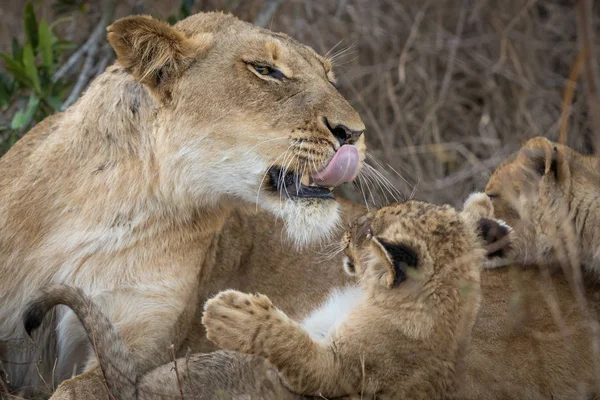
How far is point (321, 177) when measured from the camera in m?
3.33

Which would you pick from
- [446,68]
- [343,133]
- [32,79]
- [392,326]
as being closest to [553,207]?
[343,133]

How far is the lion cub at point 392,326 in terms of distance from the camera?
290 centimetres

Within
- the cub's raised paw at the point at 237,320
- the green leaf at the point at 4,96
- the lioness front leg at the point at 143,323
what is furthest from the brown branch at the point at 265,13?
the cub's raised paw at the point at 237,320

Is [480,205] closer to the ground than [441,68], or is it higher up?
higher up

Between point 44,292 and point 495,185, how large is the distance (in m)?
2.04

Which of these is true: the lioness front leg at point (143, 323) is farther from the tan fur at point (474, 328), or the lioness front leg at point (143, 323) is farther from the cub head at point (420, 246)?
the cub head at point (420, 246)

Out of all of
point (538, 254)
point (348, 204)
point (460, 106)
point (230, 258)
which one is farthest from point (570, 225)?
Result: point (460, 106)

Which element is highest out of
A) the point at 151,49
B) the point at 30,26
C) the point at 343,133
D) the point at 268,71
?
the point at 151,49

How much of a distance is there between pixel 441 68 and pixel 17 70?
3334mm

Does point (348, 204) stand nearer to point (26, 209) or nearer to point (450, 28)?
point (26, 209)

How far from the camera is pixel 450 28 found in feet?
23.1

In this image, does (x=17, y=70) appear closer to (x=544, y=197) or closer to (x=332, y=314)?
(x=332, y=314)

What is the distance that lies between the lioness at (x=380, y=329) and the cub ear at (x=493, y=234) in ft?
0.40

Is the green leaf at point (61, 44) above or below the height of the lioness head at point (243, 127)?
below
